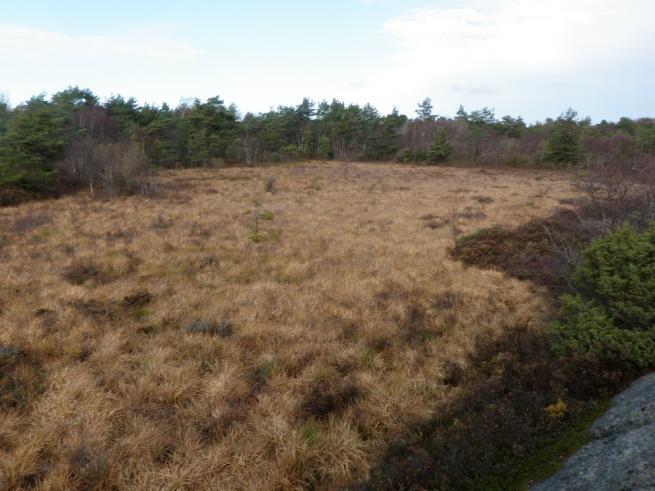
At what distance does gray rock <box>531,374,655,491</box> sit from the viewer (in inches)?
88.7

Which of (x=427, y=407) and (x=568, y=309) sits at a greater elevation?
(x=568, y=309)

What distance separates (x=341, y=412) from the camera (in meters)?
4.20

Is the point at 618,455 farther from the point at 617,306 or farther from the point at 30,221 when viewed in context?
the point at 30,221

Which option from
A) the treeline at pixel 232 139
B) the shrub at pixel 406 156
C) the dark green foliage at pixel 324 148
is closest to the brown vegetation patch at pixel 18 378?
the treeline at pixel 232 139

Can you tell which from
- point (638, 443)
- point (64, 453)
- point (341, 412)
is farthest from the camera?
point (341, 412)

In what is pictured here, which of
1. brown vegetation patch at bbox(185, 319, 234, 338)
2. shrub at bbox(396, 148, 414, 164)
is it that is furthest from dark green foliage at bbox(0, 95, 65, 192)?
shrub at bbox(396, 148, 414, 164)

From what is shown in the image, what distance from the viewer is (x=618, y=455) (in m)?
2.46

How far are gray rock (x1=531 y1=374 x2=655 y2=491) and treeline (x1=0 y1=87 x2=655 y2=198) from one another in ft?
36.1

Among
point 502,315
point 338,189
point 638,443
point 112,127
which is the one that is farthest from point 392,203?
point 112,127

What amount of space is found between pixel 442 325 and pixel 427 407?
218cm

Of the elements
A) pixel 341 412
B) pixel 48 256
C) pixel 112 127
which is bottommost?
pixel 341 412

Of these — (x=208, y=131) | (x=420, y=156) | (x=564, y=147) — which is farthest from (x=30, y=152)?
(x=564, y=147)

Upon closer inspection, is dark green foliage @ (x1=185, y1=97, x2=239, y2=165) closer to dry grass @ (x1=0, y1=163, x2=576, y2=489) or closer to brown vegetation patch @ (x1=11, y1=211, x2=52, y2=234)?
brown vegetation patch @ (x1=11, y1=211, x2=52, y2=234)

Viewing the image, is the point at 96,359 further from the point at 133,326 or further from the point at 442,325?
the point at 442,325
